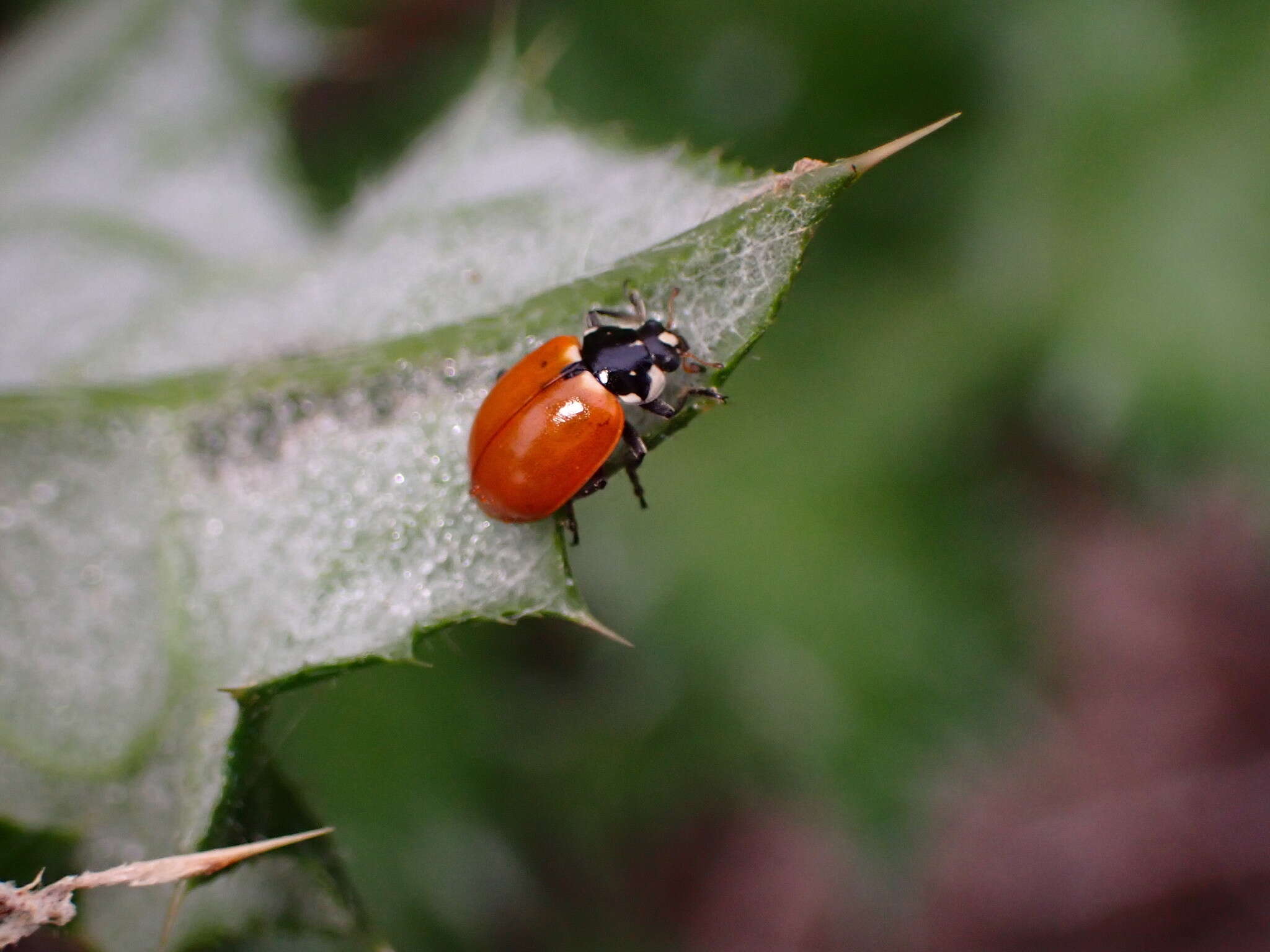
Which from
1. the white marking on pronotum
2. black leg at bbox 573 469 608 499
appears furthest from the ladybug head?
black leg at bbox 573 469 608 499

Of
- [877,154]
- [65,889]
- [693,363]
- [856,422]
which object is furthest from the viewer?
[856,422]

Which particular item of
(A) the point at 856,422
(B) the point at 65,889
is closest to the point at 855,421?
(A) the point at 856,422

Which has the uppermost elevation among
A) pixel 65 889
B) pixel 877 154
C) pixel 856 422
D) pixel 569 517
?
pixel 877 154

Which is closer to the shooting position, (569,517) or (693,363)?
(693,363)

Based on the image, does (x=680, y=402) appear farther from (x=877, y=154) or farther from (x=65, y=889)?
(x=65, y=889)

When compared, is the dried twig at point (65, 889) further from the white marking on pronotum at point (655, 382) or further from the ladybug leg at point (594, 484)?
the white marking on pronotum at point (655, 382)

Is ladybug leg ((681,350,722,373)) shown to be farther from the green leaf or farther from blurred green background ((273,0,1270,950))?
blurred green background ((273,0,1270,950))

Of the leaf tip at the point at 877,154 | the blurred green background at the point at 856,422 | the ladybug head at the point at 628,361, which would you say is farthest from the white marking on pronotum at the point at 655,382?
the blurred green background at the point at 856,422
